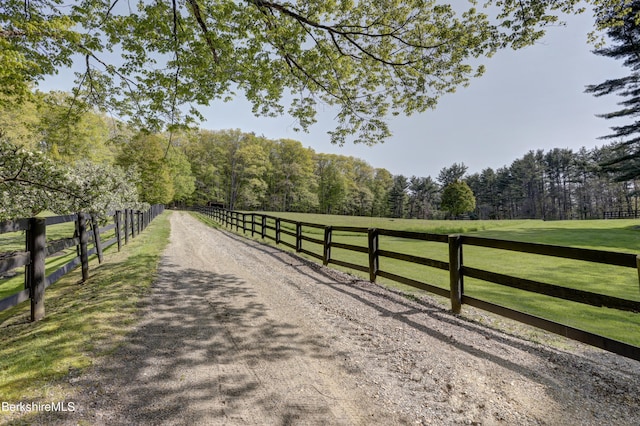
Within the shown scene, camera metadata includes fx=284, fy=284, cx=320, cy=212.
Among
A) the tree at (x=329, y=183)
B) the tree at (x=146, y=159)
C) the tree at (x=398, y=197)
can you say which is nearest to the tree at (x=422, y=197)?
the tree at (x=398, y=197)

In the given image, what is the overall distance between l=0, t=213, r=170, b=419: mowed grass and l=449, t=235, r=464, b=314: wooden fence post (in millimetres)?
4958

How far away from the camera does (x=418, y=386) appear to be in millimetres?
2773

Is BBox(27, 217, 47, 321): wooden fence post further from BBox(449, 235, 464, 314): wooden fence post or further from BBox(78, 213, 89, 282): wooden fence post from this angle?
BBox(449, 235, 464, 314): wooden fence post

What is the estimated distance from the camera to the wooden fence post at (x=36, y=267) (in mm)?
4203

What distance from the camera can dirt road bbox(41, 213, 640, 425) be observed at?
236 centimetres

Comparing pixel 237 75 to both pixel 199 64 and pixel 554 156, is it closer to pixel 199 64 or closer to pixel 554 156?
pixel 199 64

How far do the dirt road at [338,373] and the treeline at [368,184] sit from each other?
49991 millimetres

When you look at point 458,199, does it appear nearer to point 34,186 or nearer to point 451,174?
point 451,174

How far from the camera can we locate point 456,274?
4.86m

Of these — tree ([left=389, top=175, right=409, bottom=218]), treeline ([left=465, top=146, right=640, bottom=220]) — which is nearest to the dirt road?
tree ([left=389, top=175, right=409, bottom=218])

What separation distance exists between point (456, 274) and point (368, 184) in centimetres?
7564

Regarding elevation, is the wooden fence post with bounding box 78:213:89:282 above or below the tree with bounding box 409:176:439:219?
below

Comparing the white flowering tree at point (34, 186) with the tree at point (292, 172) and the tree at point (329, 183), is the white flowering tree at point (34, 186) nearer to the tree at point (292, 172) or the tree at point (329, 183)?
the tree at point (292, 172)

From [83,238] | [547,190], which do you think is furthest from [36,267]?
[547,190]
